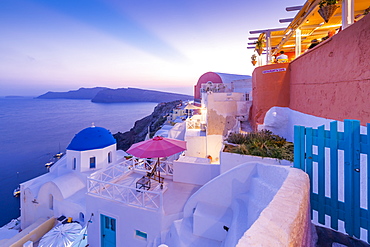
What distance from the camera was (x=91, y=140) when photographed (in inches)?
492

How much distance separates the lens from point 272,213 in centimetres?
170

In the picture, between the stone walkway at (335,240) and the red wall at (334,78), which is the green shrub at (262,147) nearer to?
the red wall at (334,78)

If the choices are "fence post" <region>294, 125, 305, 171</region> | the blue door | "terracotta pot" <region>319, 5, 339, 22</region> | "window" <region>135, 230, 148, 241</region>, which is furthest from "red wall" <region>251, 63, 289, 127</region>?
the blue door

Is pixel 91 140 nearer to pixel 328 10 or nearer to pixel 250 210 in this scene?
pixel 250 210

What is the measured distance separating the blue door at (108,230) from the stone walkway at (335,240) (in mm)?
5278

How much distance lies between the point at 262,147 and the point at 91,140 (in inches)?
434

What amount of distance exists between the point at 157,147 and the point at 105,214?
8.23ft

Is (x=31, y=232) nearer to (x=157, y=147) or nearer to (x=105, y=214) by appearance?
(x=105, y=214)

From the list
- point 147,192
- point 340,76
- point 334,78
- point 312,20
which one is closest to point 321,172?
point 340,76

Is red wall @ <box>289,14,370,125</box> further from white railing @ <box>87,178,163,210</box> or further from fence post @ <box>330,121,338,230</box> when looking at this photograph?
white railing @ <box>87,178,163,210</box>

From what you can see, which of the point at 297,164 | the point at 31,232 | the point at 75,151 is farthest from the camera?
the point at 75,151

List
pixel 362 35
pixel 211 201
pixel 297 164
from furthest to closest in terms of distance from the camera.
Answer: pixel 211 201
pixel 362 35
pixel 297 164

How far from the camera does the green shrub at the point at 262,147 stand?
499cm

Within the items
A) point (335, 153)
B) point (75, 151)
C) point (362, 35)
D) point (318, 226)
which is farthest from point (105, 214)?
point (75, 151)
